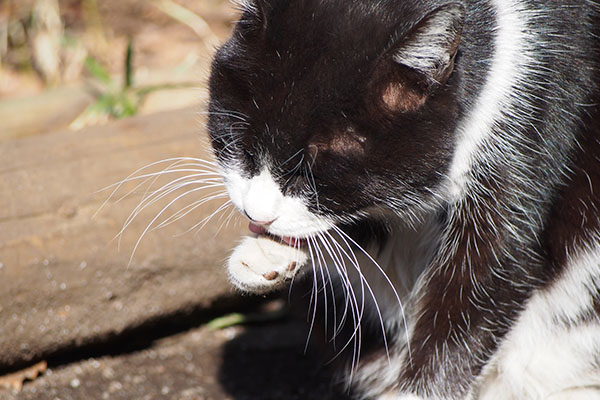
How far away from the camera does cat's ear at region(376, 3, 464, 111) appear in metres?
1.22

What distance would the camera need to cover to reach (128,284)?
2.05 m

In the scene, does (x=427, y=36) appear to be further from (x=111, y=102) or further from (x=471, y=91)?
(x=111, y=102)

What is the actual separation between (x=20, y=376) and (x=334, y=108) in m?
1.18

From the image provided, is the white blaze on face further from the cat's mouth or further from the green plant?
the green plant

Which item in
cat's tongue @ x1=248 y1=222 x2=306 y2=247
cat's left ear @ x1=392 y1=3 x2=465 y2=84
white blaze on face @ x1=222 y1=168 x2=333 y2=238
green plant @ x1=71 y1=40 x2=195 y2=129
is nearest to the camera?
cat's left ear @ x1=392 y1=3 x2=465 y2=84

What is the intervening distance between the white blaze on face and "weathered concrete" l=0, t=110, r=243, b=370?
26.7 inches

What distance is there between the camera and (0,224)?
6.33 ft

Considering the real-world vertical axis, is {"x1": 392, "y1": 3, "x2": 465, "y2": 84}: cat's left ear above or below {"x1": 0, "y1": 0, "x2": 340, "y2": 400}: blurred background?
above

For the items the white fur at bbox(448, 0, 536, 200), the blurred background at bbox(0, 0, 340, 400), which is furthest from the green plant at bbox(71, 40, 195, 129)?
the white fur at bbox(448, 0, 536, 200)

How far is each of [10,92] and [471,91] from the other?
2.71 metres

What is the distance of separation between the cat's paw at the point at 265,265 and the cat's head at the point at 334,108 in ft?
0.63

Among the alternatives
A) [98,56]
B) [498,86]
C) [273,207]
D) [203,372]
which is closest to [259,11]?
[273,207]

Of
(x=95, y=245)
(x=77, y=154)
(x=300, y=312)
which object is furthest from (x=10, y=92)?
(x=300, y=312)

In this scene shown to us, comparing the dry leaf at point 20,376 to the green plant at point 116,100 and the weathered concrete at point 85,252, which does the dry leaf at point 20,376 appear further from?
the green plant at point 116,100
